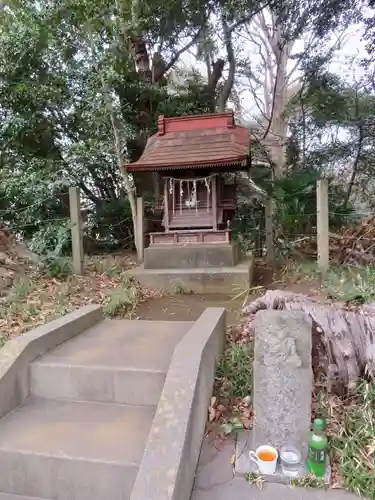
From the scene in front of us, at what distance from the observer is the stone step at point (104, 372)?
2.27 m

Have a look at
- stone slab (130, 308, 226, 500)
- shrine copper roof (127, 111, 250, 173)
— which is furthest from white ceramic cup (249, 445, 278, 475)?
shrine copper roof (127, 111, 250, 173)

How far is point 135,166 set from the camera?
6.61 m

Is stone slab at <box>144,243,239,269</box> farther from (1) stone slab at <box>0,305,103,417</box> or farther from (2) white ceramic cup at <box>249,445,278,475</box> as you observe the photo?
(2) white ceramic cup at <box>249,445,278,475</box>

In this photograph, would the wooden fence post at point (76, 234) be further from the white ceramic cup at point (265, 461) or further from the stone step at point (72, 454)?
the white ceramic cup at point (265, 461)

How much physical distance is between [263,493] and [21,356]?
5.48ft

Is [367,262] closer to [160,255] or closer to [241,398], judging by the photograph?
[160,255]

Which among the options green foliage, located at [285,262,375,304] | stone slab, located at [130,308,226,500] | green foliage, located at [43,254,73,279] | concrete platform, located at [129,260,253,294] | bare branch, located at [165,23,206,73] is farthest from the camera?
bare branch, located at [165,23,206,73]

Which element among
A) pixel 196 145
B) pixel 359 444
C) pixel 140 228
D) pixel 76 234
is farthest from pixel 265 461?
pixel 140 228

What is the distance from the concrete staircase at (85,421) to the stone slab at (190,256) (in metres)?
3.52

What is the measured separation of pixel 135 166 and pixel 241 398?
5126mm

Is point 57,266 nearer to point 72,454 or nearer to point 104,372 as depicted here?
point 104,372

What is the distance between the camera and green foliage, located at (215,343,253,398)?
2.37 meters

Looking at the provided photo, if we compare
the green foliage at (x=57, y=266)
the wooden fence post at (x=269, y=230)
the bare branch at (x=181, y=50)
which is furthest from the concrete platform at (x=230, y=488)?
the bare branch at (x=181, y=50)

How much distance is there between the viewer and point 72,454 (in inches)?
72.0
